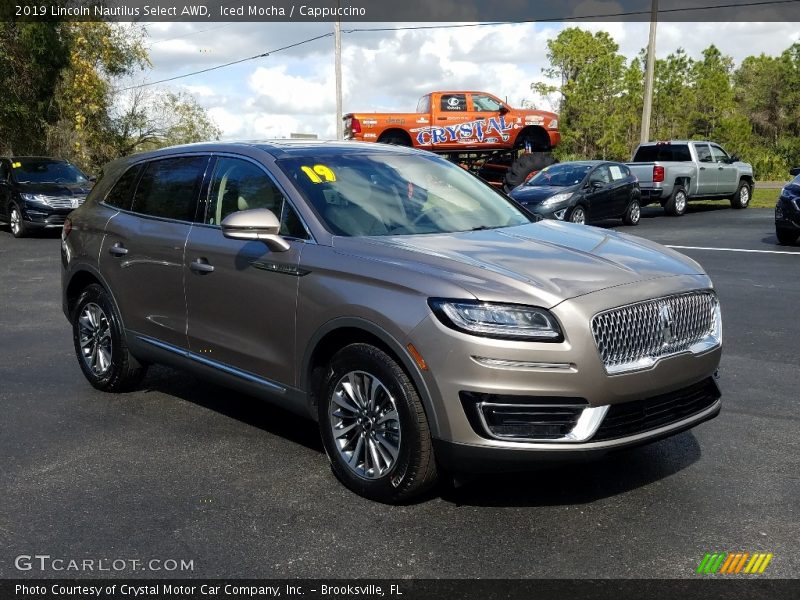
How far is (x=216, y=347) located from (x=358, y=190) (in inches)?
49.6

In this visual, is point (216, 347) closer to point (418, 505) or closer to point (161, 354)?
point (161, 354)

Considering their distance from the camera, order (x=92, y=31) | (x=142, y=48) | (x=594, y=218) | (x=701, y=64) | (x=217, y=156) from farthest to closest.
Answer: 1. (x=701, y=64)
2. (x=142, y=48)
3. (x=92, y=31)
4. (x=594, y=218)
5. (x=217, y=156)

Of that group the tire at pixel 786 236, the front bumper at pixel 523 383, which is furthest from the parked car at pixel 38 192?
the front bumper at pixel 523 383

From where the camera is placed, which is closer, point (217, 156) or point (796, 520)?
point (796, 520)

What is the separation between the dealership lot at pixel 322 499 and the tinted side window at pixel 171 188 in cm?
137

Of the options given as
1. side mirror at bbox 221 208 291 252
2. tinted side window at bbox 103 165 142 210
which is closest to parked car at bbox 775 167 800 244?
tinted side window at bbox 103 165 142 210

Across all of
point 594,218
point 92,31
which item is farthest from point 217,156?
point 92,31

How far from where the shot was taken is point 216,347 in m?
5.14

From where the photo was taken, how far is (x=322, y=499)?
432 cm

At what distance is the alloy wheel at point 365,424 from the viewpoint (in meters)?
4.16

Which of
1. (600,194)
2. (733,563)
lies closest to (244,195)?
(733,563)

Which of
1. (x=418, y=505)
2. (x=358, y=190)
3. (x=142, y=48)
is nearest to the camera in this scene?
(x=418, y=505)

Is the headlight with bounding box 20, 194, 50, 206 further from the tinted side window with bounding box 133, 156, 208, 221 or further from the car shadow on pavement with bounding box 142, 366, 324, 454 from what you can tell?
the tinted side window with bounding box 133, 156, 208, 221

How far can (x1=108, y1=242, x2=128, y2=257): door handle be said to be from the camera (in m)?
5.93
